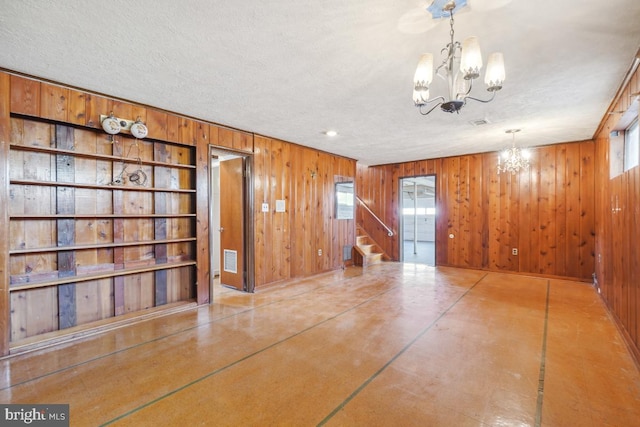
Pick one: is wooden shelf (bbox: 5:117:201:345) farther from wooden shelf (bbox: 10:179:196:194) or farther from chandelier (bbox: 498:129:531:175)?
chandelier (bbox: 498:129:531:175)

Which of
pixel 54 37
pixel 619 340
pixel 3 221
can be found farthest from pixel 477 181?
pixel 3 221

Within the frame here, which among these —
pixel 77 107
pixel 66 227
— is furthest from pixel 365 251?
pixel 77 107

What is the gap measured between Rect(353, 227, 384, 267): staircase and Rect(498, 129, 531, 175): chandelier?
3.17m

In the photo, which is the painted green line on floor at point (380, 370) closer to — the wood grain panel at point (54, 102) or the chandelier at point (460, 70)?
the chandelier at point (460, 70)

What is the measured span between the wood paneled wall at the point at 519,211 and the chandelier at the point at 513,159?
0.39ft

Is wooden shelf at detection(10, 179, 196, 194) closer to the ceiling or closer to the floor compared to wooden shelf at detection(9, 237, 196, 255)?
closer to the ceiling

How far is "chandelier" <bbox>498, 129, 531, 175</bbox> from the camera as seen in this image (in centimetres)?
512

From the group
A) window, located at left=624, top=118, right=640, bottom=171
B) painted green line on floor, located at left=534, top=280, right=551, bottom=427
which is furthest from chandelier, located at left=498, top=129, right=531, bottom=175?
painted green line on floor, located at left=534, top=280, right=551, bottom=427

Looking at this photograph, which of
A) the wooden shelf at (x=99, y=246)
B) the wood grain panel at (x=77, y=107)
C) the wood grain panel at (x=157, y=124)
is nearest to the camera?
the wooden shelf at (x=99, y=246)

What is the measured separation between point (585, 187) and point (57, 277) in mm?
7509

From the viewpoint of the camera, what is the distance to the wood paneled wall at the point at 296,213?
4730 millimetres

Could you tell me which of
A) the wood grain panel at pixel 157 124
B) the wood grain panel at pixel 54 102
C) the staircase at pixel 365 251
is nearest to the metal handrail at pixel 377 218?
the staircase at pixel 365 251

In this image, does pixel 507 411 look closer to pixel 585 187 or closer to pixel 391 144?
pixel 391 144

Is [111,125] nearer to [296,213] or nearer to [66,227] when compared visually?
[66,227]
